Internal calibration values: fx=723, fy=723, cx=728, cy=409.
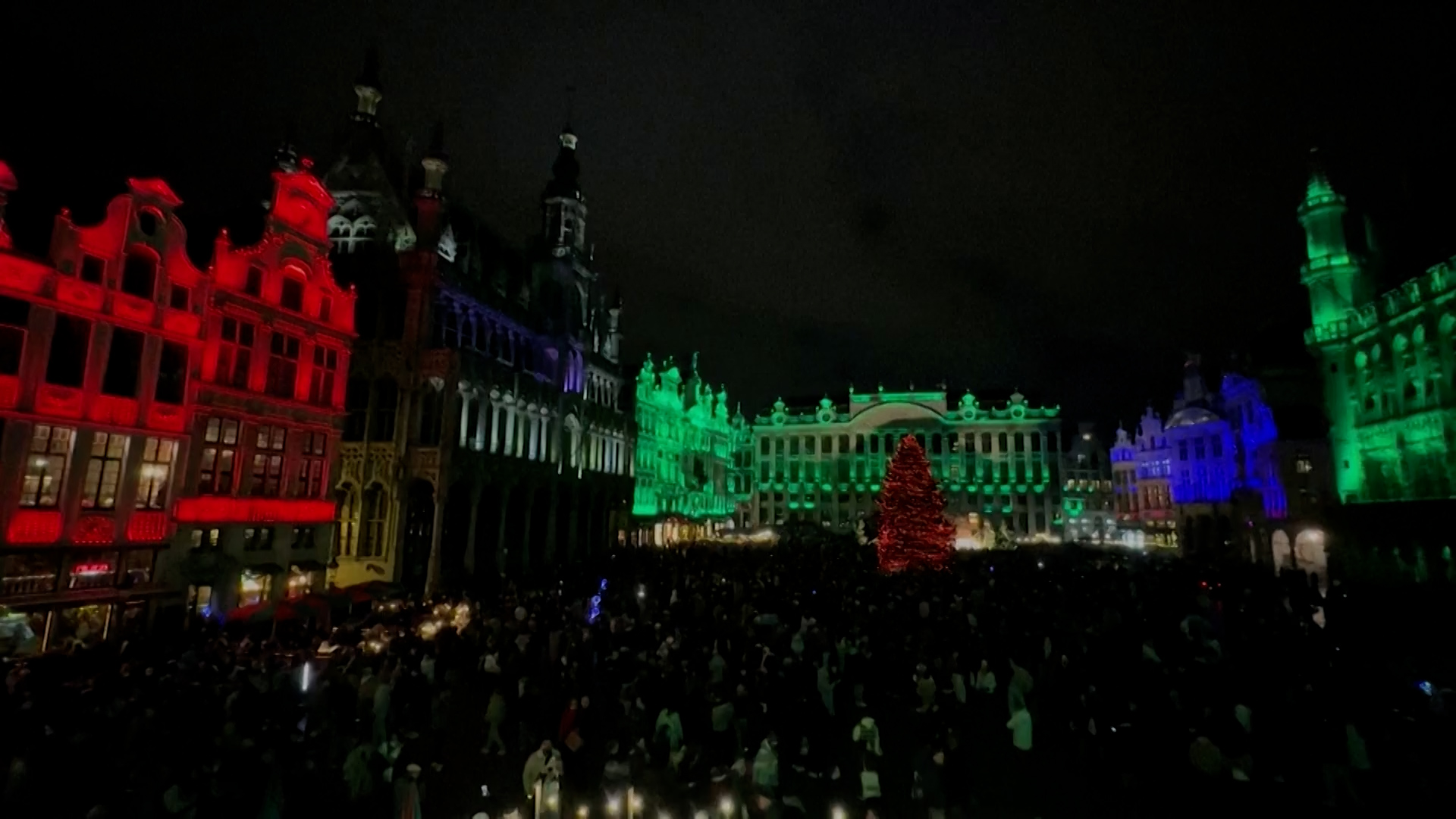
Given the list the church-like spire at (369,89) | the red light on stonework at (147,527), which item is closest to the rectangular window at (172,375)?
the red light on stonework at (147,527)

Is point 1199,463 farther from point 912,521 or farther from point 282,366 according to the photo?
point 282,366

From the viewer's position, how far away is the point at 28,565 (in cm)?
1833

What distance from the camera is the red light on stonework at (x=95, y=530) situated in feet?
62.9

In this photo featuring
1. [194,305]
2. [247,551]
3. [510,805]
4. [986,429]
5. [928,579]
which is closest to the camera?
[510,805]

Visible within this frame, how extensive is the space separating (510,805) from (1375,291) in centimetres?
5093

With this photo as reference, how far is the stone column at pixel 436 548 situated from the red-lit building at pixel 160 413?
4.22 m

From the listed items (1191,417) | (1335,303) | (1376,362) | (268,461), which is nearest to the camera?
(268,461)

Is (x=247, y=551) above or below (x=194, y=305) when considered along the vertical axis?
below

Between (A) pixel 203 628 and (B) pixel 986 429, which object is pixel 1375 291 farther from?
(A) pixel 203 628

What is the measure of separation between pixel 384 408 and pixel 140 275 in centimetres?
1108

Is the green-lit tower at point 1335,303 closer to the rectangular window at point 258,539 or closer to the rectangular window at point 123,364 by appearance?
the rectangular window at point 258,539

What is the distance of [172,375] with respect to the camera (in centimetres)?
2183

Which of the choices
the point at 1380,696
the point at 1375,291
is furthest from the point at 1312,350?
the point at 1380,696

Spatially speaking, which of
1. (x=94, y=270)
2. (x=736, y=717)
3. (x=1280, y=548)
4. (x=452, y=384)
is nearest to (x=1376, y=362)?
(x=1280, y=548)
